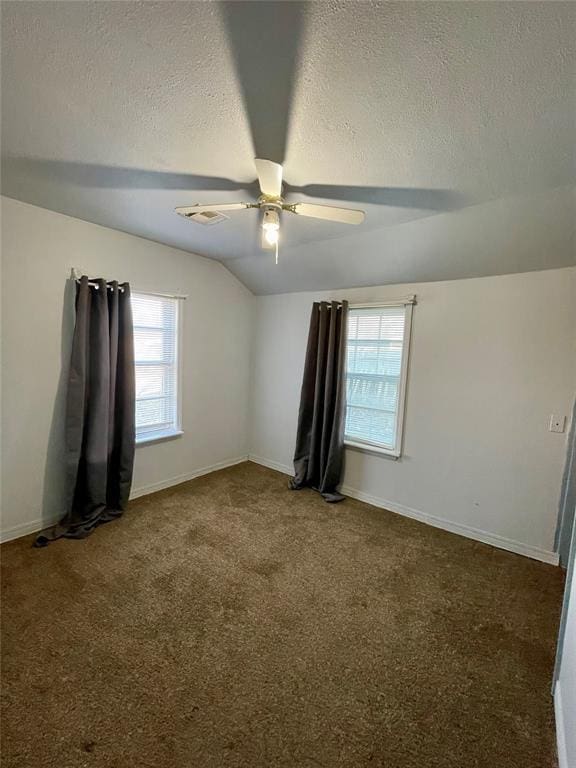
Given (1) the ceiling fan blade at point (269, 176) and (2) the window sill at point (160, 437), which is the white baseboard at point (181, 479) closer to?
(2) the window sill at point (160, 437)

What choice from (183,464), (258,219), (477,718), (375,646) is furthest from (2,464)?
(477,718)

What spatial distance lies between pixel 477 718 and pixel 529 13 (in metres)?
2.51

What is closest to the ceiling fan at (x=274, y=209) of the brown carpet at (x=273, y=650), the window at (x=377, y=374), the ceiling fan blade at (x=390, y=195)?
the ceiling fan blade at (x=390, y=195)

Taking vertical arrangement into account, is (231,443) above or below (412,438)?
below

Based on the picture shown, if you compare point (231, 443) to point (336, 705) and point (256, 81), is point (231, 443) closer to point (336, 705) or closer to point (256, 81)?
point (336, 705)

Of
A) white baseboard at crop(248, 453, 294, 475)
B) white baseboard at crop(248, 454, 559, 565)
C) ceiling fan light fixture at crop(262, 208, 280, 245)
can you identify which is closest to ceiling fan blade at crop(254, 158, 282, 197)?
ceiling fan light fixture at crop(262, 208, 280, 245)

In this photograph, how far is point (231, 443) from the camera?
4.14m

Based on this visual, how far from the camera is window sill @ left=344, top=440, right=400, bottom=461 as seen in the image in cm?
316

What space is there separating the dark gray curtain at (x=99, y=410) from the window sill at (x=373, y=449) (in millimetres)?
2106

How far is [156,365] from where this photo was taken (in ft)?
10.8

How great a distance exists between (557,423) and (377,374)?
1452mm

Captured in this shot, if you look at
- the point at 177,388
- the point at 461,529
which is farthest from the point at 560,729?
the point at 177,388

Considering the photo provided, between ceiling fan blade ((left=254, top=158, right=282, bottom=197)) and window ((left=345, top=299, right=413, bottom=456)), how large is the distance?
186cm

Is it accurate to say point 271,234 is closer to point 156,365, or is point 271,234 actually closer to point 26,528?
point 156,365
